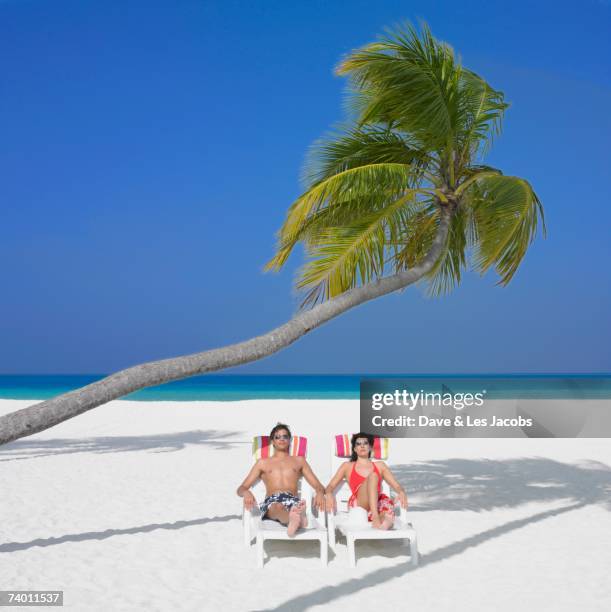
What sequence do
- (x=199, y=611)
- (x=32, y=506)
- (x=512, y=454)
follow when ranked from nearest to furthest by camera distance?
(x=199, y=611)
(x=32, y=506)
(x=512, y=454)

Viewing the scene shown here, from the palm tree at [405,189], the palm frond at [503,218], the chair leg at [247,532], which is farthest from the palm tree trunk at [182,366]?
the chair leg at [247,532]

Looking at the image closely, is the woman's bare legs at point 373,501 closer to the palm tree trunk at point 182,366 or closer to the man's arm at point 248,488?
the man's arm at point 248,488

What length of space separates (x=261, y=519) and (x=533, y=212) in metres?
3.88

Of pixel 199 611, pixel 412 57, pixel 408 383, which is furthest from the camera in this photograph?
pixel 408 383

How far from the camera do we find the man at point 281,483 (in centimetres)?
577

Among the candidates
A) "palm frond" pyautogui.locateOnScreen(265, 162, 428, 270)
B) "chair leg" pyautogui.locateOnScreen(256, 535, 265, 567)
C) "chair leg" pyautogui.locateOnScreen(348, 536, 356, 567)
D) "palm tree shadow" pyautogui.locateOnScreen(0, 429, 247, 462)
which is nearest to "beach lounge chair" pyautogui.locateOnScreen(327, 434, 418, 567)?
"chair leg" pyautogui.locateOnScreen(348, 536, 356, 567)

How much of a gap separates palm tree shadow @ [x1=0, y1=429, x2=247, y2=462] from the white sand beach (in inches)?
11.5

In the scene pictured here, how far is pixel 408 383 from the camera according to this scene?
1371 centimetres

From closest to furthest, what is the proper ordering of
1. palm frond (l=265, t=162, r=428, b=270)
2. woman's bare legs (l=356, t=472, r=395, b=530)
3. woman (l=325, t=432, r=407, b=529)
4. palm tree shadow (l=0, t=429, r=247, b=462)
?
woman's bare legs (l=356, t=472, r=395, b=530)
woman (l=325, t=432, r=407, b=529)
palm frond (l=265, t=162, r=428, b=270)
palm tree shadow (l=0, t=429, r=247, b=462)

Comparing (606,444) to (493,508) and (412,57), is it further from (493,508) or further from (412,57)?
(412,57)

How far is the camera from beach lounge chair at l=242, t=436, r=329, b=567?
5.38m

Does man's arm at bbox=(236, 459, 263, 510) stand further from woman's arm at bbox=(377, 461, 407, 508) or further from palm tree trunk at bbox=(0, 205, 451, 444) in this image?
palm tree trunk at bbox=(0, 205, 451, 444)

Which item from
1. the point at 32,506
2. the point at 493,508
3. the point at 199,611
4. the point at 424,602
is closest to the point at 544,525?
the point at 493,508

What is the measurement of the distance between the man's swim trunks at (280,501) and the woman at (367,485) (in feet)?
0.93
